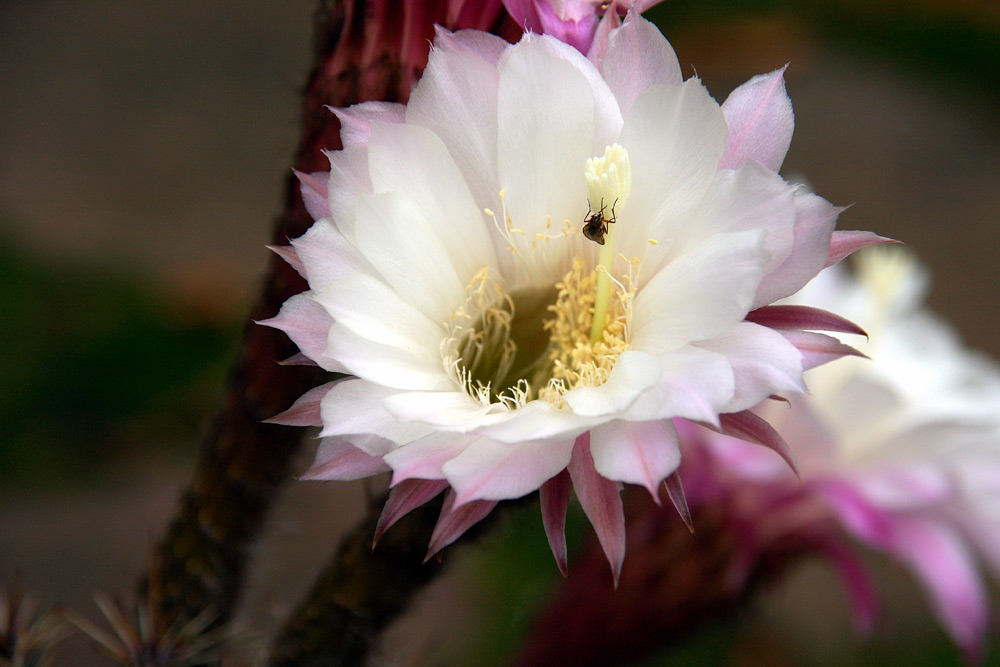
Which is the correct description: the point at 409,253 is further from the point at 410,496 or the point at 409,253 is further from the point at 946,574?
the point at 946,574

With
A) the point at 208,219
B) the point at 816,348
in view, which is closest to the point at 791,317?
the point at 816,348

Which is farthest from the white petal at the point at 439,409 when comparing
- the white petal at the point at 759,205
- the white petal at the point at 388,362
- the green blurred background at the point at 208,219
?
the green blurred background at the point at 208,219

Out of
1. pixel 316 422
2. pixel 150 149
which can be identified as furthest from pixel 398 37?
pixel 150 149

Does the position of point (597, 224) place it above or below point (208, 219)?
above

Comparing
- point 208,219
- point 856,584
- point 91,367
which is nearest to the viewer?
point 856,584

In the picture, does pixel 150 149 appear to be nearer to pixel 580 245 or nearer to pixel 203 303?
pixel 203 303

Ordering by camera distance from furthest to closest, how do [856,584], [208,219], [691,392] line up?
[208,219], [856,584], [691,392]

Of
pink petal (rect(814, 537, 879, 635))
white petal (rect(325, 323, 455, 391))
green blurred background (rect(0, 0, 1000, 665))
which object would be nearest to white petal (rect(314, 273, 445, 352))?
white petal (rect(325, 323, 455, 391))

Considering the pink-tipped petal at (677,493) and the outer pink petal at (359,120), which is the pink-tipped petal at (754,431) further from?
the outer pink petal at (359,120)
